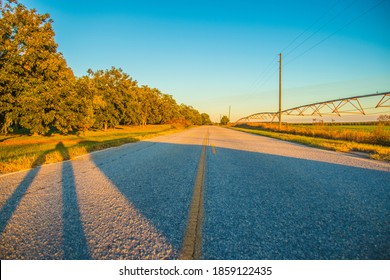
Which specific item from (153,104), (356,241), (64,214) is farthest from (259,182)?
(153,104)

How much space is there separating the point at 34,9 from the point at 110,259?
856 inches

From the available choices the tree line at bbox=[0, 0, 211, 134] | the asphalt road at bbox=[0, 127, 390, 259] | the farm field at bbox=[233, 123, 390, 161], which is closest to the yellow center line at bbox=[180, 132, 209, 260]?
the asphalt road at bbox=[0, 127, 390, 259]

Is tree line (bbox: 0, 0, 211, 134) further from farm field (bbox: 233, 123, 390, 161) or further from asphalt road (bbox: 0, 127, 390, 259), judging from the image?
farm field (bbox: 233, 123, 390, 161)

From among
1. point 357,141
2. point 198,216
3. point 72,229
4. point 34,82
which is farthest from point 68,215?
point 357,141

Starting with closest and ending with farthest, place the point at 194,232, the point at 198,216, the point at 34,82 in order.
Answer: the point at 194,232 → the point at 198,216 → the point at 34,82

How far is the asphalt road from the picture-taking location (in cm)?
189

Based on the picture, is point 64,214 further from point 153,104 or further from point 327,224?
point 153,104

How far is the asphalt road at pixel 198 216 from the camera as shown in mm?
1887

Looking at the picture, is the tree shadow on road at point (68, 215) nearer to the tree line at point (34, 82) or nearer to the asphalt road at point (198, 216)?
the asphalt road at point (198, 216)

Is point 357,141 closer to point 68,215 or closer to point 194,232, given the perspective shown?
point 194,232

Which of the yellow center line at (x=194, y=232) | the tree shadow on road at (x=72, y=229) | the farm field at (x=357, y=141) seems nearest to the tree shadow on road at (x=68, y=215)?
the tree shadow on road at (x=72, y=229)

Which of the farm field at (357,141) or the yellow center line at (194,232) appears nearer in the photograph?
the yellow center line at (194,232)

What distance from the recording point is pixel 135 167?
18.7 feet

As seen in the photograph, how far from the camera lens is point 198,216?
258cm
